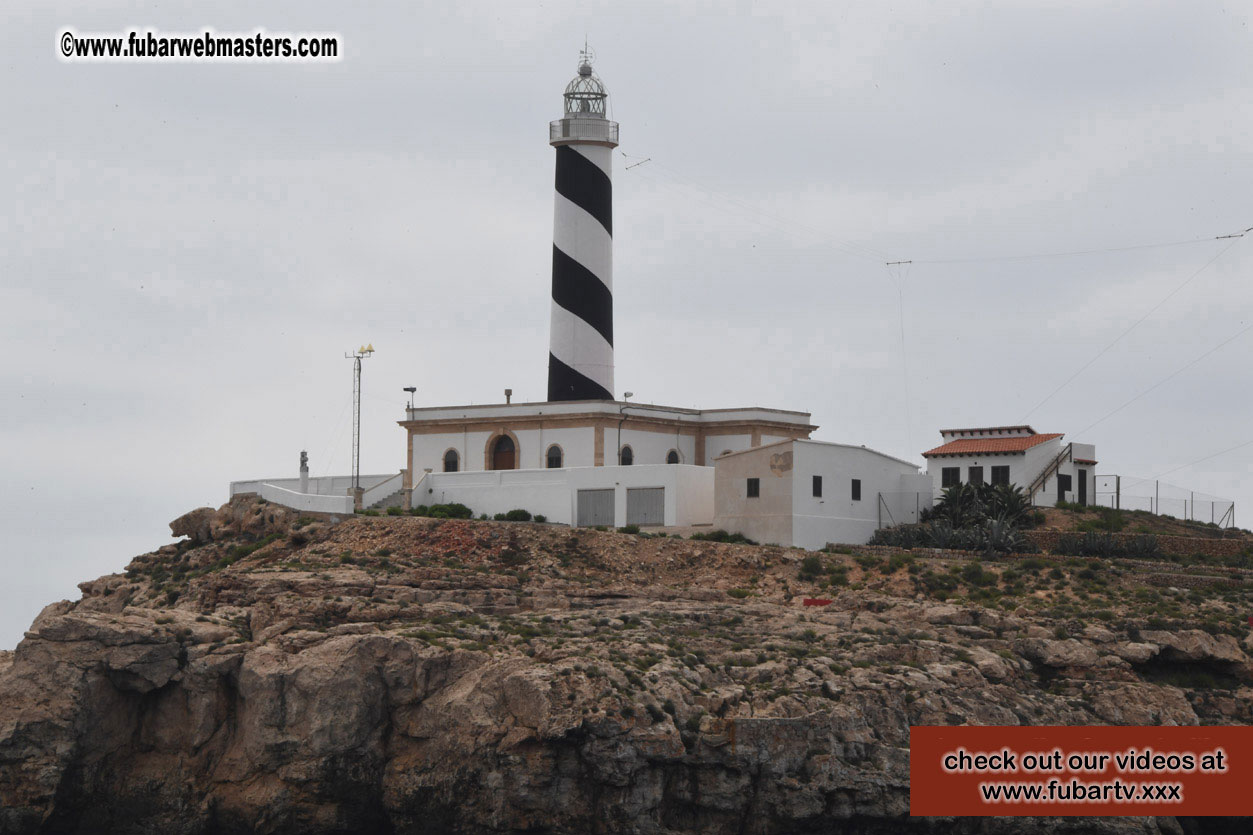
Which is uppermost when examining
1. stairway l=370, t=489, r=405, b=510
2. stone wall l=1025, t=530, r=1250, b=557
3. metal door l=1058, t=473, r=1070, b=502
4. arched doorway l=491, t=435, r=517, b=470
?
arched doorway l=491, t=435, r=517, b=470

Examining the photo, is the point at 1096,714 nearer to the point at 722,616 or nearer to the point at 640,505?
the point at 722,616

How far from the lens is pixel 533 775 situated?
30422mm

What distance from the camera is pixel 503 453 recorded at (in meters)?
51.9

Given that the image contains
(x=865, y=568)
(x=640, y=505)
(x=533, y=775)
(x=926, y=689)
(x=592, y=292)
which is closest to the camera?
(x=533, y=775)

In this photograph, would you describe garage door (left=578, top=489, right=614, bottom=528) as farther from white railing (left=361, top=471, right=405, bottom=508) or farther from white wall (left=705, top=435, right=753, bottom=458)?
white wall (left=705, top=435, right=753, bottom=458)

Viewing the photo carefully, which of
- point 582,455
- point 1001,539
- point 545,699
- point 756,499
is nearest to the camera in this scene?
point 545,699

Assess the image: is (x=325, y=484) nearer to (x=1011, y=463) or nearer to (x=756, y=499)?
(x=756, y=499)

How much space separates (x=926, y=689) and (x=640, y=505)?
15357 millimetres

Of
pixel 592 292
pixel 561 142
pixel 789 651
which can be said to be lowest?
pixel 789 651

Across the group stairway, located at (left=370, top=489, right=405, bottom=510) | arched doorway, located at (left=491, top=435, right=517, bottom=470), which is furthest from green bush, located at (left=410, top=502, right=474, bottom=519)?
arched doorway, located at (left=491, top=435, right=517, bottom=470)

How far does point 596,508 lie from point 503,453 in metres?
6.24

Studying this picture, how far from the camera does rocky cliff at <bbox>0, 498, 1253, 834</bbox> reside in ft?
100

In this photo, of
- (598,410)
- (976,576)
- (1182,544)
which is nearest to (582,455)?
(598,410)

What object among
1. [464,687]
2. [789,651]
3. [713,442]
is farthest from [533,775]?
[713,442]
